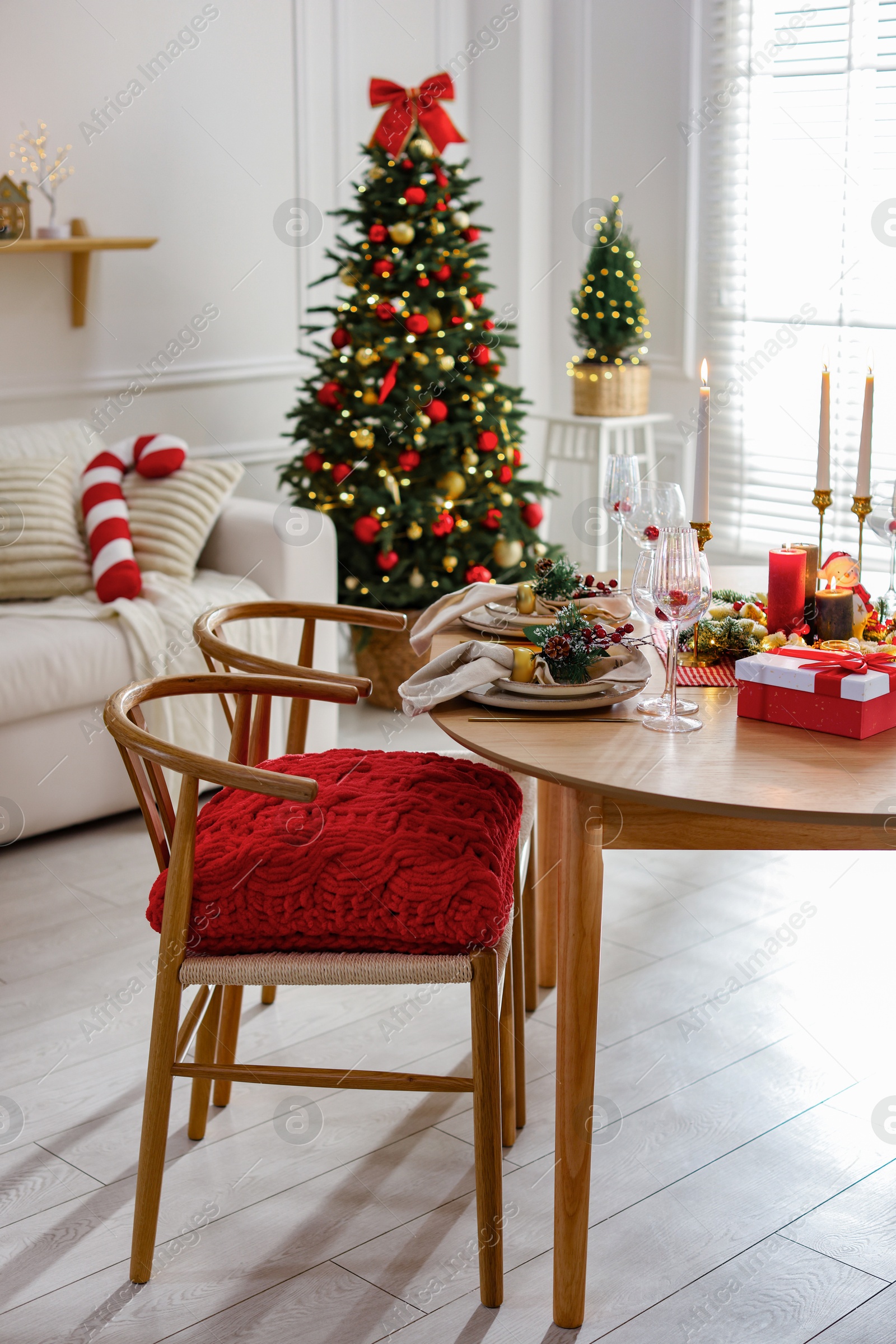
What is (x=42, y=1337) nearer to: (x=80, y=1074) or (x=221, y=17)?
(x=80, y=1074)

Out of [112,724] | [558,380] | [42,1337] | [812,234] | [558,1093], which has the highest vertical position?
[812,234]

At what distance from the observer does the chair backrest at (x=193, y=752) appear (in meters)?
1.51

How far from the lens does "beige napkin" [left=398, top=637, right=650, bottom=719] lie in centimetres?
165

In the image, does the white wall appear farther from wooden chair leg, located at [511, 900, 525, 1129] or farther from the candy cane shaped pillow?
wooden chair leg, located at [511, 900, 525, 1129]

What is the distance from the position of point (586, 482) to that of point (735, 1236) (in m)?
3.50

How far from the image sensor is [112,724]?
1.61 metres

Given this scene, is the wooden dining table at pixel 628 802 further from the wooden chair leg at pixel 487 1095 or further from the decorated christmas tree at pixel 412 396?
the decorated christmas tree at pixel 412 396

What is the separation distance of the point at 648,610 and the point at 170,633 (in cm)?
184

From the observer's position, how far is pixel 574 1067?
5.14 ft

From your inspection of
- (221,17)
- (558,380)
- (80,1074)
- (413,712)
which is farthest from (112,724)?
(558,380)

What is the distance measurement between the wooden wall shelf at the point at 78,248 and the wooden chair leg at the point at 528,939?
7.59 ft

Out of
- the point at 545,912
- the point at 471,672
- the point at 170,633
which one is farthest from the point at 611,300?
the point at 471,672

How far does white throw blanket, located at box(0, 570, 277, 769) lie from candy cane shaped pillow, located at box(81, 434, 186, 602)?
0.16 feet

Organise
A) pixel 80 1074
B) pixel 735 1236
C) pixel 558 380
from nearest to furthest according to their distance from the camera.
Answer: pixel 735 1236
pixel 80 1074
pixel 558 380
